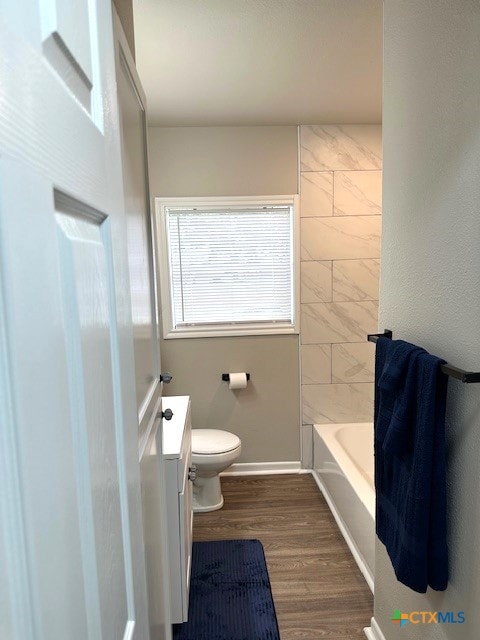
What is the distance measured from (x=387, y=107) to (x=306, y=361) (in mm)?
1996

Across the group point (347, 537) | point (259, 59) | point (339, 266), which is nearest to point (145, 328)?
point (259, 59)

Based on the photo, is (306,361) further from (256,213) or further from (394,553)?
(394,553)

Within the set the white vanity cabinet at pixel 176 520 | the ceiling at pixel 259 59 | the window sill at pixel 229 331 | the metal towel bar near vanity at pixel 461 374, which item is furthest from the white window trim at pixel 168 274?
the metal towel bar near vanity at pixel 461 374

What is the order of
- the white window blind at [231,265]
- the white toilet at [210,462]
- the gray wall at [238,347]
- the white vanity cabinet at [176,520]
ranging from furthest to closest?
1. the white window blind at [231,265]
2. the gray wall at [238,347]
3. the white toilet at [210,462]
4. the white vanity cabinet at [176,520]

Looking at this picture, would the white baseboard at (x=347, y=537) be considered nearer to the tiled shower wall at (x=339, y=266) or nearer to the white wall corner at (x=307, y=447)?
the white wall corner at (x=307, y=447)

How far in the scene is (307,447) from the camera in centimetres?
324

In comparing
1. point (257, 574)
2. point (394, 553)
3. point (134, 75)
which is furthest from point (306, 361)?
point (134, 75)

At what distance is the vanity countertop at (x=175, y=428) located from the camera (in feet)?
5.38

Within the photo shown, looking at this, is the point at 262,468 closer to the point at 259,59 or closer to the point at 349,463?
the point at 349,463

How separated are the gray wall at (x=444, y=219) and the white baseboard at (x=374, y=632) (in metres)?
0.32

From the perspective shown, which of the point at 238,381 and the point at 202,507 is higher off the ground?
the point at 238,381

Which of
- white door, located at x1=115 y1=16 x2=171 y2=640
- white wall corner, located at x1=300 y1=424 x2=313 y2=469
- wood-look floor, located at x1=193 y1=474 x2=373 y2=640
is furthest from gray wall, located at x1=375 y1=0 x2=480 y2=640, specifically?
white wall corner, located at x1=300 y1=424 x2=313 y2=469

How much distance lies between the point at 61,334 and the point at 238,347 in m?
2.71

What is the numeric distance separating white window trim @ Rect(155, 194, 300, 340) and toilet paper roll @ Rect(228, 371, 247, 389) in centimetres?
31
